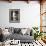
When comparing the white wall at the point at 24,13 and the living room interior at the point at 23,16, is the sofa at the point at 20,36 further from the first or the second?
the white wall at the point at 24,13

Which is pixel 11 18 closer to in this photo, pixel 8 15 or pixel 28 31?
pixel 8 15

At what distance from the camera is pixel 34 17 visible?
5.05 metres

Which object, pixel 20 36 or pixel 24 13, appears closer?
pixel 20 36

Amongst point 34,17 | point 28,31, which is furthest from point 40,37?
point 34,17

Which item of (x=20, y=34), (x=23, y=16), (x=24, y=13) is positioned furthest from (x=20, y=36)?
(x=24, y=13)

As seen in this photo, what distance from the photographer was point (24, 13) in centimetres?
507

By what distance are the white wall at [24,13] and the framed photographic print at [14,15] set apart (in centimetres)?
13

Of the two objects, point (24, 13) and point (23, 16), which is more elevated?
Answer: point (24, 13)

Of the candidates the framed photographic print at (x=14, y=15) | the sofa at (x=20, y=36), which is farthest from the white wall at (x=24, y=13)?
the sofa at (x=20, y=36)

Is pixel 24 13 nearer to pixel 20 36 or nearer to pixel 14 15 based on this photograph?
pixel 14 15

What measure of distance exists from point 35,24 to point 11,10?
3.90ft

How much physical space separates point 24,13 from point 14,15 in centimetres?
44

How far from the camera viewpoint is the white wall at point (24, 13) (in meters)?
5.04

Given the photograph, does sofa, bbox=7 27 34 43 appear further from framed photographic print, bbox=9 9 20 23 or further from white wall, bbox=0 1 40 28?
framed photographic print, bbox=9 9 20 23
